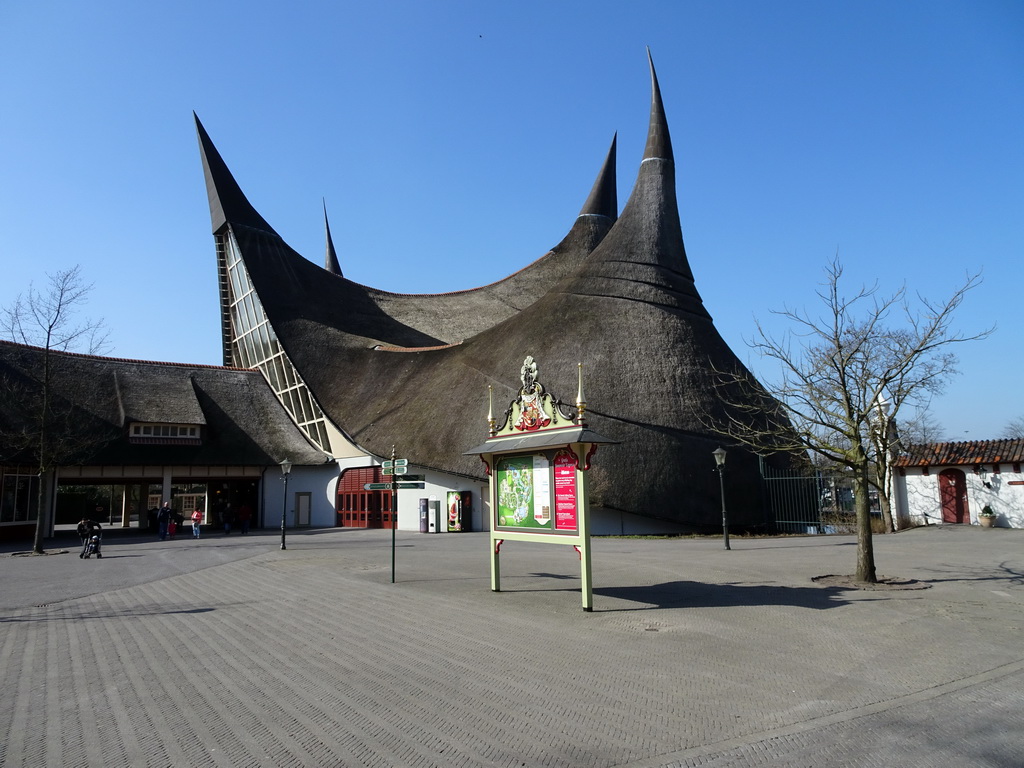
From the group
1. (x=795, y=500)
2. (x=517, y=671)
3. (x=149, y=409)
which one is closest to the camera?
(x=517, y=671)

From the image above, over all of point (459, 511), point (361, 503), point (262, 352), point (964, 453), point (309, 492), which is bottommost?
point (459, 511)

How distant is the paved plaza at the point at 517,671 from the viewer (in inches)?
202

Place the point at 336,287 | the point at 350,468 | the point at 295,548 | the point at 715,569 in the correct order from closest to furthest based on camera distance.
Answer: the point at 715,569 < the point at 295,548 < the point at 350,468 < the point at 336,287

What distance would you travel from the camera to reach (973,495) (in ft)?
91.4

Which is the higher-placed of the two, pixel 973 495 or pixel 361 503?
pixel 973 495

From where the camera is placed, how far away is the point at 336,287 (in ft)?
149

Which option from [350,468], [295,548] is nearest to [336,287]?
[350,468]

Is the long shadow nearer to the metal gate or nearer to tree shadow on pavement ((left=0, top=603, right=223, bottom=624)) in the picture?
the metal gate

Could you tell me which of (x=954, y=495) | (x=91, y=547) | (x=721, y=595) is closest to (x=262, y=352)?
(x=91, y=547)

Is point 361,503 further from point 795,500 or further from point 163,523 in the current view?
point 795,500

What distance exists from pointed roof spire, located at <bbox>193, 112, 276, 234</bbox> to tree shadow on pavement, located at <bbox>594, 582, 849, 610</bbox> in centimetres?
3806

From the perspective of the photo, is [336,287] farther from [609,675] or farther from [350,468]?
[609,675]

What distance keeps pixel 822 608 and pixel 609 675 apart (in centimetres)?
520

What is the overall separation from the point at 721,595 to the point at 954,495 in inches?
870
